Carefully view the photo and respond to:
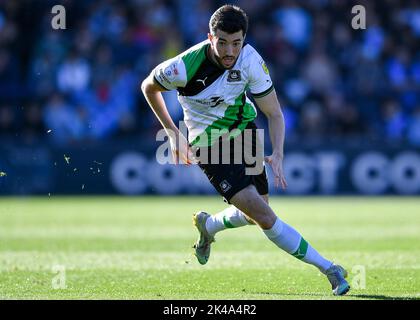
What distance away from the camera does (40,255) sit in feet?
34.5

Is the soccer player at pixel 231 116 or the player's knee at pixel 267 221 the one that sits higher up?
the soccer player at pixel 231 116

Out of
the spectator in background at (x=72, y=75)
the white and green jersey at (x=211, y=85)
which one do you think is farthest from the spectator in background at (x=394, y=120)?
the white and green jersey at (x=211, y=85)

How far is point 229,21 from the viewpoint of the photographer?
7.32m

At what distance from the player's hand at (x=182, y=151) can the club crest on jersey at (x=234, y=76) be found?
638 mm

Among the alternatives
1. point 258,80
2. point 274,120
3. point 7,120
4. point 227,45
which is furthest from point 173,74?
point 7,120

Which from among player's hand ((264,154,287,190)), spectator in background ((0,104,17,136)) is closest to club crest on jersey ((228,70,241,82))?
player's hand ((264,154,287,190))

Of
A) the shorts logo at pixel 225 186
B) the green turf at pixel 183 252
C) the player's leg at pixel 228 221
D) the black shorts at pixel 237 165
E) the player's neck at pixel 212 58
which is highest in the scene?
the player's neck at pixel 212 58

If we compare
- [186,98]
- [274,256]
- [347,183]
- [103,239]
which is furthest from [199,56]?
[347,183]

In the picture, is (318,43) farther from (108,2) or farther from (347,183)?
(108,2)

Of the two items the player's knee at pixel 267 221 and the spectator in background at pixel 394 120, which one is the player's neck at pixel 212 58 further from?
the spectator in background at pixel 394 120

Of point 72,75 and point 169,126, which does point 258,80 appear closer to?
point 169,126

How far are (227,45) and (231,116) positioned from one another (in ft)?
2.63

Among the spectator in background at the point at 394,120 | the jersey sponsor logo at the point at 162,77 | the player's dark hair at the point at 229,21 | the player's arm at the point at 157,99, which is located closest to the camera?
the player's dark hair at the point at 229,21

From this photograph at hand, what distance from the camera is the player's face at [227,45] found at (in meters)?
7.36
